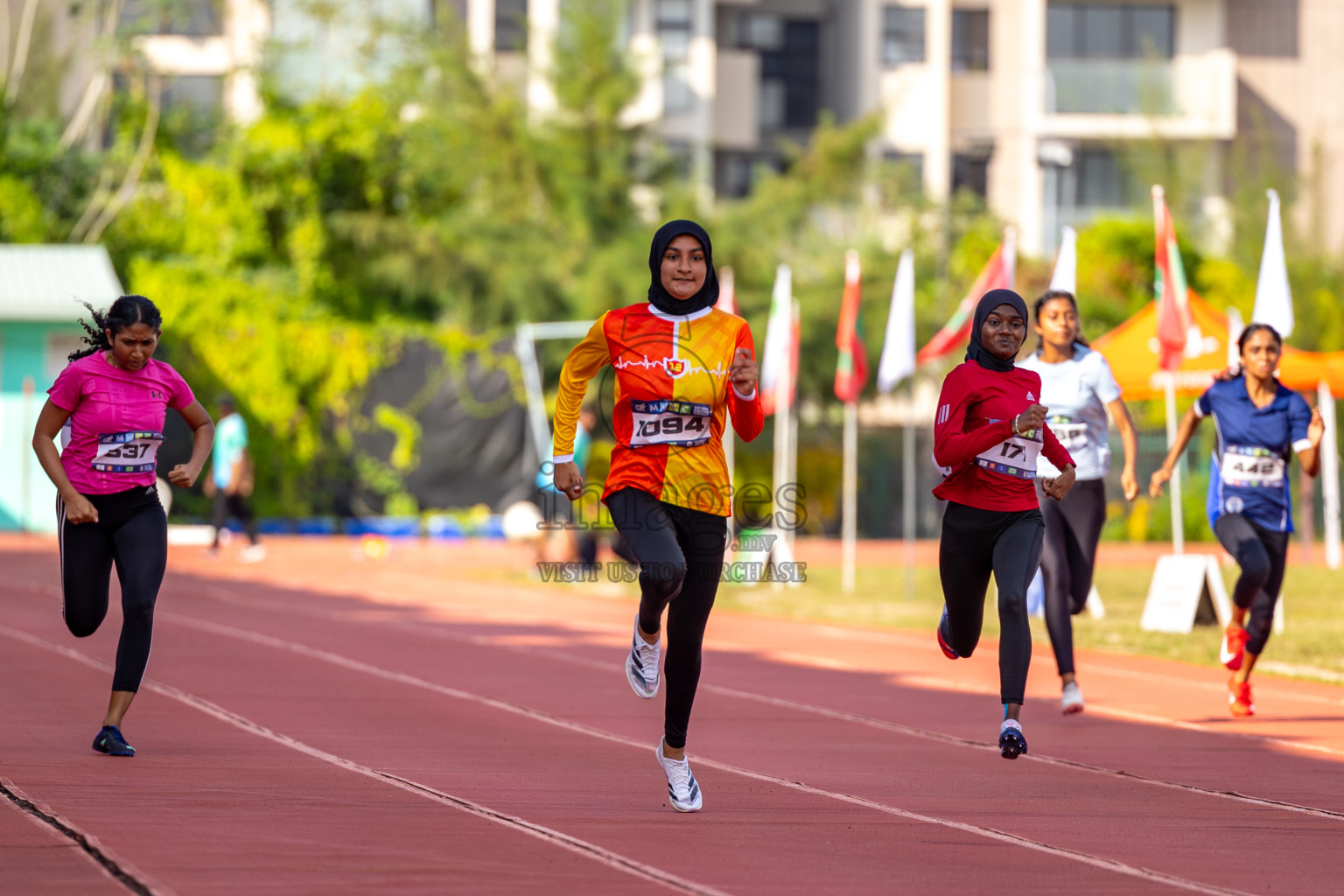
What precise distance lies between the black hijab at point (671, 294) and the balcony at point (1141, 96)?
39421 mm

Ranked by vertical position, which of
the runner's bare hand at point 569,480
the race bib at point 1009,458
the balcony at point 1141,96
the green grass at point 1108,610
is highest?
the balcony at point 1141,96

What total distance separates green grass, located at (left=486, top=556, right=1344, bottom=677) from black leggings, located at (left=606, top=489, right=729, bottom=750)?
7.75 metres

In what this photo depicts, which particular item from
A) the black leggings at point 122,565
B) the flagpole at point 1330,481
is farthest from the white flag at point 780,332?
the black leggings at point 122,565

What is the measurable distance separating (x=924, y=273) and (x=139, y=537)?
3195 cm

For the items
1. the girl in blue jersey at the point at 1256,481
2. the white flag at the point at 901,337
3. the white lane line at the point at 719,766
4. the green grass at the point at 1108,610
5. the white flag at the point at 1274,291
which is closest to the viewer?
the white lane line at the point at 719,766

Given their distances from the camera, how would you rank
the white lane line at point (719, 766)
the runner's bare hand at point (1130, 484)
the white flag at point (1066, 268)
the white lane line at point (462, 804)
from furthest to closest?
1. the white flag at point (1066, 268)
2. the runner's bare hand at point (1130, 484)
3. the white lane line at point (719, 766)
4. the white lane line at point (462, 804)

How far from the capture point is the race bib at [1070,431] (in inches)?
415

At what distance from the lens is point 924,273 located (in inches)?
1531

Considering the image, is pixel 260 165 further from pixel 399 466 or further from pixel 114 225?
pixel 399 466

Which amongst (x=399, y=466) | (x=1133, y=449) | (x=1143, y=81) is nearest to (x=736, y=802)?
(x=1133, y=449)

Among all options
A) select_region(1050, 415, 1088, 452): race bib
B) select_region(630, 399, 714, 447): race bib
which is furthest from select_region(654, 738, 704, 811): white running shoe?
select_region(1050, 415, 1088, 452): race bib

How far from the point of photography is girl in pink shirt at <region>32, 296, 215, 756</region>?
808 centimetres

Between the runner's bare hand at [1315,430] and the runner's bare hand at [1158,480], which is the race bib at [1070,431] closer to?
the runner's bare hand at [1158,480]

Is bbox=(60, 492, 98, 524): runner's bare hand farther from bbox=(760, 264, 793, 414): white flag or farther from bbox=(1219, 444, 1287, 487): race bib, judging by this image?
bbox=(760, 264, 793, 414): white flag
